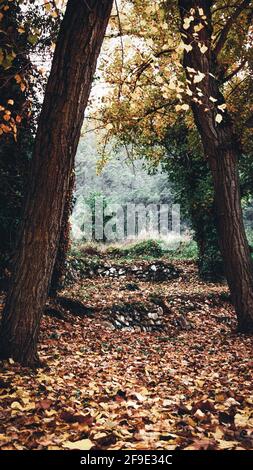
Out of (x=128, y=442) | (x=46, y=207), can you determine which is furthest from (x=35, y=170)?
(x=128, y=442)

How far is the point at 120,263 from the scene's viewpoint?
48.0 feet

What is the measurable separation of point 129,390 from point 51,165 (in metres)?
2.57

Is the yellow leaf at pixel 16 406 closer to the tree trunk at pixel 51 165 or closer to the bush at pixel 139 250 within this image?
the tree trunk at pixel 51 165

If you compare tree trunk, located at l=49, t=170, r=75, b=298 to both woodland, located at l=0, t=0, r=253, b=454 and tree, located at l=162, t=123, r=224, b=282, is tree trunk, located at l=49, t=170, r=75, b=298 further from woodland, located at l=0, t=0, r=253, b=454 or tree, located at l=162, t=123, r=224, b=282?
tree, located at l=162, t=123, r=224, b=282

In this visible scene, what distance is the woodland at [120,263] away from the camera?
3.78 m

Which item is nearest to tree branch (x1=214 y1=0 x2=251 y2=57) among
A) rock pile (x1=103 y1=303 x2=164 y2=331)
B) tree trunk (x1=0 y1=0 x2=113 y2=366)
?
tree trunk (x1=0 y1=0 x2=113 y2=366)

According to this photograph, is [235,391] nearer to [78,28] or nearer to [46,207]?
[46,207]

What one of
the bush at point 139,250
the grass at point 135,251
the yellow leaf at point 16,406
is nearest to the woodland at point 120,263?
the yellow leaf at point 16,406

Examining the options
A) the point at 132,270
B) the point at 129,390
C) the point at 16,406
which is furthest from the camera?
the point at 132,270

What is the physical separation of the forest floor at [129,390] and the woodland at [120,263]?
20 mm

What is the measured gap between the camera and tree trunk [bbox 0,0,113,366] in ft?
14.1

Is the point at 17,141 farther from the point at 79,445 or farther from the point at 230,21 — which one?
the point at 79,445

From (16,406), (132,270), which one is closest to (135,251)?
(132,270)

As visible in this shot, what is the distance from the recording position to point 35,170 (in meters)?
4.48
